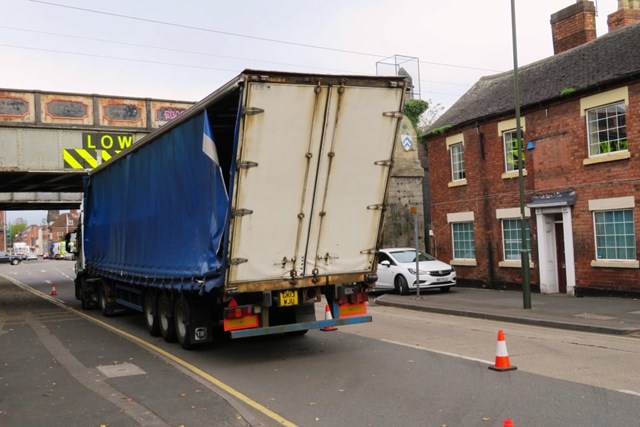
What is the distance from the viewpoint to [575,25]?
834 inches

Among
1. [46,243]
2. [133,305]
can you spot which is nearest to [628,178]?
[133,305]

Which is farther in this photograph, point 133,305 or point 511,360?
point 133,305

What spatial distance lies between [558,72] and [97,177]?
14.0 m

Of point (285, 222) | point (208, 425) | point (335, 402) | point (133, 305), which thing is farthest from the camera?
point (133, 305)

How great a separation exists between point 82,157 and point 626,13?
18.5m

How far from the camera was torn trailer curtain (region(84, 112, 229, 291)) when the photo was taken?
866 cm

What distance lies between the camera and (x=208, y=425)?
6020mm

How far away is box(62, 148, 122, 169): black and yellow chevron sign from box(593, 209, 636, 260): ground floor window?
14.1 metres

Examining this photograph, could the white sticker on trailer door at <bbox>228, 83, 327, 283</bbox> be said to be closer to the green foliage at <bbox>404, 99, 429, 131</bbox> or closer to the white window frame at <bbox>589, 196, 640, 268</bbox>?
the white window frame at <bbox>589, 196, 640, 268</bbox>

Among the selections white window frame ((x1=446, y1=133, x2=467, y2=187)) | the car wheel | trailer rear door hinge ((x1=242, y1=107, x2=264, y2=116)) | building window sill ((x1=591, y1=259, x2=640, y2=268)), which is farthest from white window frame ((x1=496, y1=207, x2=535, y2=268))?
trailer rear door hinge ((x1=242, y1=107, x2=264, y2=116))

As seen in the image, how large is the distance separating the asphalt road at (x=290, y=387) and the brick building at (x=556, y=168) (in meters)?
6.93

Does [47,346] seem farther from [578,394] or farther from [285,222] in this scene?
[578,394]

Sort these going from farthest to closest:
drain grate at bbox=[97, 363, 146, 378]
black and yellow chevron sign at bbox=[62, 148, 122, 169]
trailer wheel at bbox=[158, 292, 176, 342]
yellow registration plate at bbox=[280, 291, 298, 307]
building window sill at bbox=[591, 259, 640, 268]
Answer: black and yellow chevron sign at bbox=[62, 148, 122, 169], building window sill at bbox=[591, 259, 640, 268], trailer wheel at bbox=[158, 292, 176, 342], yellow registration plate at bbox=[280, 291, 298, 307], drain grate at bbox=[97, 363, 146, 378]

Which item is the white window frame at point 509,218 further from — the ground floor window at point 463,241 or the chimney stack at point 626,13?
the chimney stack at point 626,13
